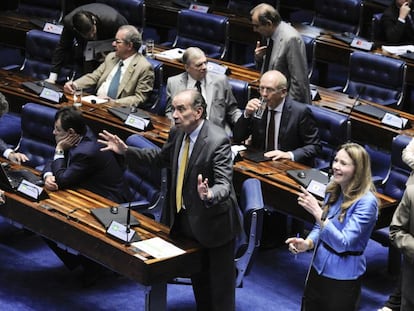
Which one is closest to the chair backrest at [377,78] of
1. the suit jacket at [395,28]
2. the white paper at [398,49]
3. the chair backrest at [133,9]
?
the white paper at [398,49]

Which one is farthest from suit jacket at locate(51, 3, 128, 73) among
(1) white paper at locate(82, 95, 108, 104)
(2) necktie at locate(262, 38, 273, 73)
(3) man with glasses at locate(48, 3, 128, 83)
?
(2) necktie at locate(262, 38, 273, 73)

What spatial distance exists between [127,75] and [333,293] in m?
3.57

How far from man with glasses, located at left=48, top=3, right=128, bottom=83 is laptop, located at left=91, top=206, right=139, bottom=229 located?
2.95 meters

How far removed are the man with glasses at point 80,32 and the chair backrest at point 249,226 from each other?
3199 mm

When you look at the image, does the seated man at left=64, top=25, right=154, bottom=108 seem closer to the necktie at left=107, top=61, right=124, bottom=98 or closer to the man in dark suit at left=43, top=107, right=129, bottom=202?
the necktie at left=107, top=61, right=124, bottom=98

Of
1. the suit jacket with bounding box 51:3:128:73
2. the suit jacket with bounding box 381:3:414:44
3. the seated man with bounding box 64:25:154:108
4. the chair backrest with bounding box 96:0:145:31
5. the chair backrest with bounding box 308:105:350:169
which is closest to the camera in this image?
the chair backrest with bounding box 308:105:350:169

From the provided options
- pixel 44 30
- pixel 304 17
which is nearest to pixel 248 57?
pixel 304 17

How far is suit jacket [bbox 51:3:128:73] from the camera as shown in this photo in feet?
29.9

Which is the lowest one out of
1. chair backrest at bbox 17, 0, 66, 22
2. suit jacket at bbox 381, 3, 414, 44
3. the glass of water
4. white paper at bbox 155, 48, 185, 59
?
chair backrest at bbox 17, 0, 66, 22

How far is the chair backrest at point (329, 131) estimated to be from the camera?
747cm

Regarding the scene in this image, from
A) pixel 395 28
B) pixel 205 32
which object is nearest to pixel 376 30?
pixel 395 28

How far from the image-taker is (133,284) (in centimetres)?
695

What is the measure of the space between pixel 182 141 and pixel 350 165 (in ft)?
3.29

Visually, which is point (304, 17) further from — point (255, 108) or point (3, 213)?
point (3, 213)
